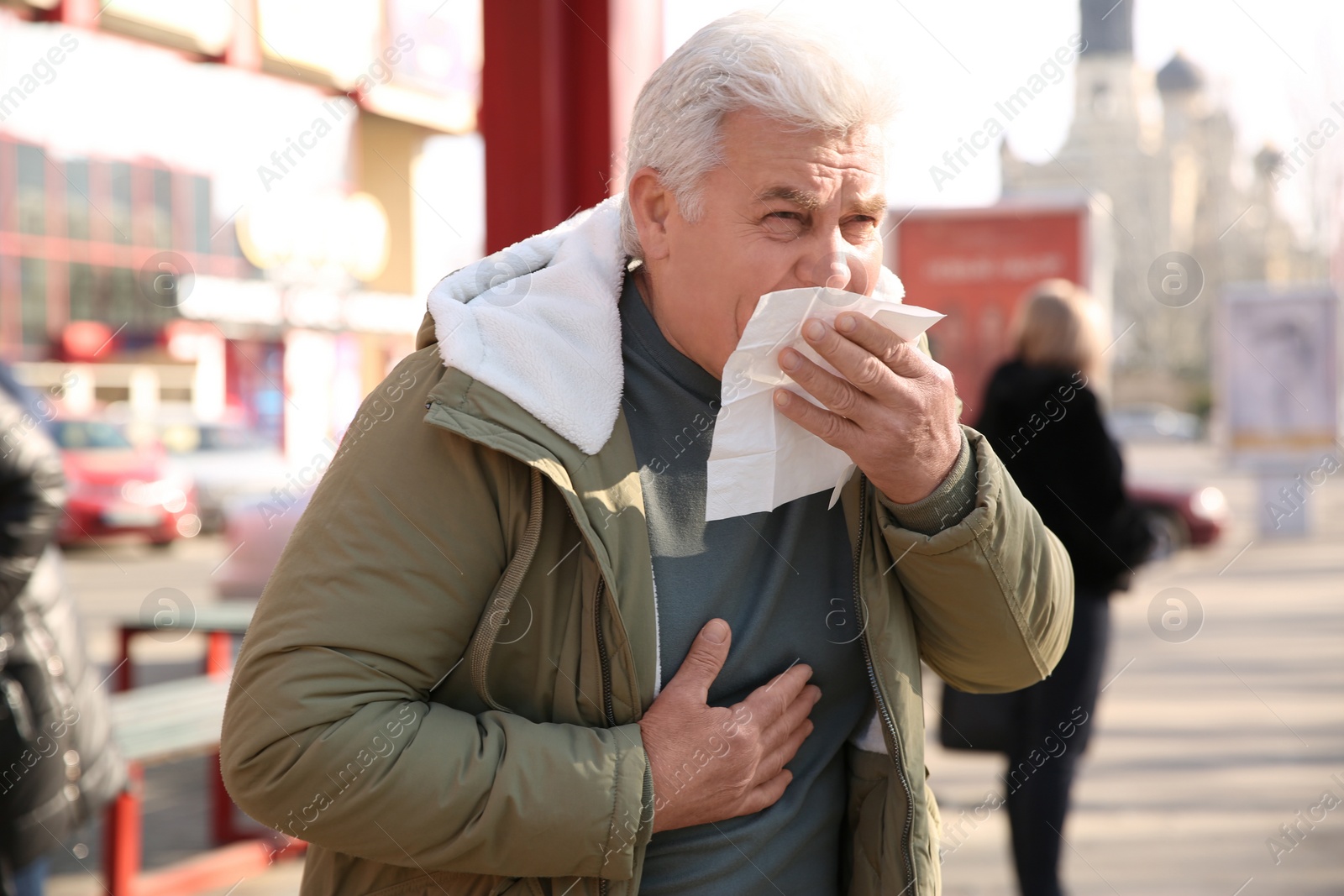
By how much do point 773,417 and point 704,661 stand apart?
313mm

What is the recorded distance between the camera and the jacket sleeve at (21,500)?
2930 millimetres

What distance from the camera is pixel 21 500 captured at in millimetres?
2986

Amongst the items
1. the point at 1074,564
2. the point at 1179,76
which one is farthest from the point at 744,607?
the point at 1179,76

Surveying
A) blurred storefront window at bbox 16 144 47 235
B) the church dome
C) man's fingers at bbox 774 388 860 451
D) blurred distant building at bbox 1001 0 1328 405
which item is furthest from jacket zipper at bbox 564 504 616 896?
the church dome

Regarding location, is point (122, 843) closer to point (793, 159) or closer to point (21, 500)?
point (21, 500)

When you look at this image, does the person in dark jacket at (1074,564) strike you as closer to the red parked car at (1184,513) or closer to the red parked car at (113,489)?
the red parked car at (1184,513)

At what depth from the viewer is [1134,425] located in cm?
3978

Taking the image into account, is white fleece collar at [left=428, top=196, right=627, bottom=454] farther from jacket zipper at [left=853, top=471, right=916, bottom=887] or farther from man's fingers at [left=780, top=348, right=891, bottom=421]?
jacket zipper at [left=853, top=471, right=916, bottom=887]

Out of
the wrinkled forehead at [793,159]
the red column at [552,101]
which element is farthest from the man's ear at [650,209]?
the red column at [552,101]

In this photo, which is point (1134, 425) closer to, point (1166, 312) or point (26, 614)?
point (1166, 312)

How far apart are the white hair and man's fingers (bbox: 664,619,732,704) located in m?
0.52

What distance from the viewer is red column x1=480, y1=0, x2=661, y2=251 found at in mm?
2516

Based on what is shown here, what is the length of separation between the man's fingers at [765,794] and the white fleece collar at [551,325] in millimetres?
463

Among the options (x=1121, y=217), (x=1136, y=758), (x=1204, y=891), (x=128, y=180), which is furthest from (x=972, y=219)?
(x=1121, y=217)
